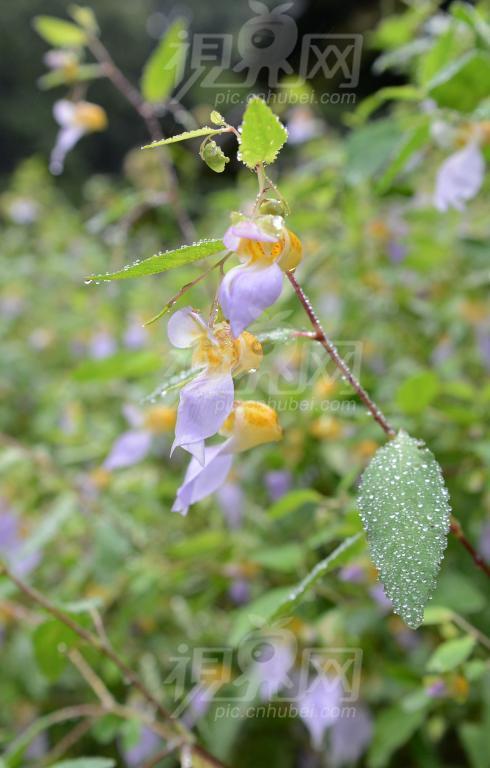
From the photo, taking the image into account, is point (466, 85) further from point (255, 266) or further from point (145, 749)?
point (145, 749)

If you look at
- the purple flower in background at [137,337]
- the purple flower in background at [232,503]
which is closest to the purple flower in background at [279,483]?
the purple flower in background at [232,503]

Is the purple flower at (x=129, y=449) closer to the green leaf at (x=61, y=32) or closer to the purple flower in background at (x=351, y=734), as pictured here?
the purple flower in background at (x=351, y=734)

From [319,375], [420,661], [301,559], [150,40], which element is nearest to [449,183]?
[319,375]

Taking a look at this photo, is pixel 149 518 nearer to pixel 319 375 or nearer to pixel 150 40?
pixel 319 375

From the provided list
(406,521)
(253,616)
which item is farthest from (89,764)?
(406,521)

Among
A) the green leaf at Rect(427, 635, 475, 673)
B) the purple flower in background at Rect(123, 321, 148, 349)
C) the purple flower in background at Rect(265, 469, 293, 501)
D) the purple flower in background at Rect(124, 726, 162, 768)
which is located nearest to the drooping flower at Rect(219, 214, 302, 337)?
the green leaf at Rect(427, 635, 475, 673)

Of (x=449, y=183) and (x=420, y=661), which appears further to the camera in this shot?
(x=420, y=661)
